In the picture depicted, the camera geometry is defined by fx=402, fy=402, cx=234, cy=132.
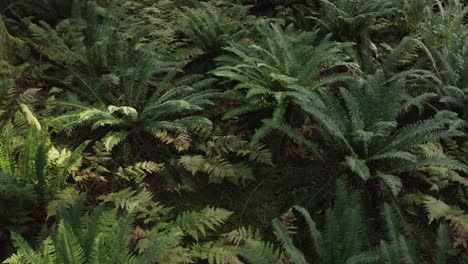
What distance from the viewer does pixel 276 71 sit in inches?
191

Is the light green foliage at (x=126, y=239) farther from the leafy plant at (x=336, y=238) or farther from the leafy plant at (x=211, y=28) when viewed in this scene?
the leafy plant at (x=211, y=28)

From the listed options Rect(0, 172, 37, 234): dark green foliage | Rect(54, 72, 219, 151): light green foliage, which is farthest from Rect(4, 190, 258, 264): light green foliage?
Rect(54, 72, 219, 151): light green foliage

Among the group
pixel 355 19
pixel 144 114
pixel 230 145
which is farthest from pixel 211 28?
pixel 355 19

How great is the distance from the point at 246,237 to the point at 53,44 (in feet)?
12.5

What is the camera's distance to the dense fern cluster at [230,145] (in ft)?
11.4

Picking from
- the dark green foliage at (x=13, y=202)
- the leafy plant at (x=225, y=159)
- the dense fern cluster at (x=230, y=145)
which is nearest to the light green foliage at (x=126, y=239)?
the dense fern cluster at (x=230, y=145)

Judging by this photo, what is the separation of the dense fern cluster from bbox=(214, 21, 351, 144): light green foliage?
3 centimetres

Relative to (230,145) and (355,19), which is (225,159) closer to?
(230,145)

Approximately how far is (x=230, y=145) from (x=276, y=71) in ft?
3.59

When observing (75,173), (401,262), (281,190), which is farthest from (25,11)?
(401,262)

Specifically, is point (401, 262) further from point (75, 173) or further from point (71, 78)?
point (71, 78)

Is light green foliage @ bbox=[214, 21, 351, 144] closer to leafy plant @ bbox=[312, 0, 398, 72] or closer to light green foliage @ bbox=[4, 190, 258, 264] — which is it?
leafy plant @ bbox=[312, 0, 398, 72]

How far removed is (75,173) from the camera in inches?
162

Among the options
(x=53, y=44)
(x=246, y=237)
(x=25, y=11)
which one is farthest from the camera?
(x=25, y=11)
